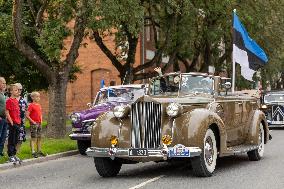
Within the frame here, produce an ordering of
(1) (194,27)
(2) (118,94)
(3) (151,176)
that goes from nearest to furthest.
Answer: (3) (151,176), (2) (118,94), (1) (194,27)

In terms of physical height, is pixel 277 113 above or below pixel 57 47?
below

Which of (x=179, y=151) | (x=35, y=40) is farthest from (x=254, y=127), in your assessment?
(x=35, y=40)

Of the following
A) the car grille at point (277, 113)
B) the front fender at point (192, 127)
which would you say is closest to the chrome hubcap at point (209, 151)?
the front fender at point (192, 127)

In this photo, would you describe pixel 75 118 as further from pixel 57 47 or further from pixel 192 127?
pixel 192 127

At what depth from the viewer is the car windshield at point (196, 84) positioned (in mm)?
12531

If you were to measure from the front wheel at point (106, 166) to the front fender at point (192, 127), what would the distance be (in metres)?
1.53

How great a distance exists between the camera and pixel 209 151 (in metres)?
11.1

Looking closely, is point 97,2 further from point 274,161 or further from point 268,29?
point 268,29

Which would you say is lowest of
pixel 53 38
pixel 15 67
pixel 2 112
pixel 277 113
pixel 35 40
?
pixel 277 113

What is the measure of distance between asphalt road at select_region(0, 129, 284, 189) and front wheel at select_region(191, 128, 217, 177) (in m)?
0.16

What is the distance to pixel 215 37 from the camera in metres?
32.2

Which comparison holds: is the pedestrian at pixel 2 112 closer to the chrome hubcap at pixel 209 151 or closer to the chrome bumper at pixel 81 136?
the chrome bumper at pixel 81 136

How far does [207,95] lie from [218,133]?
113cm

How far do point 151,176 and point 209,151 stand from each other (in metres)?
1.17
